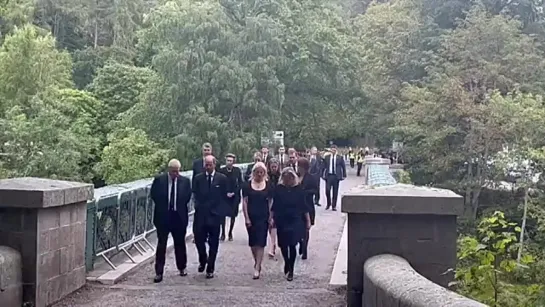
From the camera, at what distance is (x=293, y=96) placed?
4222 centimetres

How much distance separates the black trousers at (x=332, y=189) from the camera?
21828 millimetres

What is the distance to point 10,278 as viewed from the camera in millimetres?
7965

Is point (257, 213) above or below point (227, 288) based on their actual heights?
above

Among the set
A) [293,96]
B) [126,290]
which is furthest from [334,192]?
[293,96]

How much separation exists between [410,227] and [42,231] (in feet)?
11.9

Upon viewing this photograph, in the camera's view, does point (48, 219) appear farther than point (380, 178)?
No

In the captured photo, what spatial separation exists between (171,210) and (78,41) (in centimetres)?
5310

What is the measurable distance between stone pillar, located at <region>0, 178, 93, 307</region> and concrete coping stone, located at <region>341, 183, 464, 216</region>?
3000mm

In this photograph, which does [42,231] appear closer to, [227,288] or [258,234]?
[227,288]

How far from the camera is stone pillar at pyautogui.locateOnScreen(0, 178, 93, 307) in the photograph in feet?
27.2

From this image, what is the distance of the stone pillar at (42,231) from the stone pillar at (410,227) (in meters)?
3.00

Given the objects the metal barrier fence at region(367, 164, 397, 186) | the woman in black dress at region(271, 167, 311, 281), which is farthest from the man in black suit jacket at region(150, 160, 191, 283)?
the metal barrier fence at region(367, 164, 397, 186)

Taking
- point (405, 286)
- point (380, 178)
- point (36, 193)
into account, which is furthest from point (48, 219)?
point (380, 178)

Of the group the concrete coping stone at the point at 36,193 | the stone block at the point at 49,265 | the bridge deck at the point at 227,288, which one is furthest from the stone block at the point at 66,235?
the bridge deck at the point at 227,288
